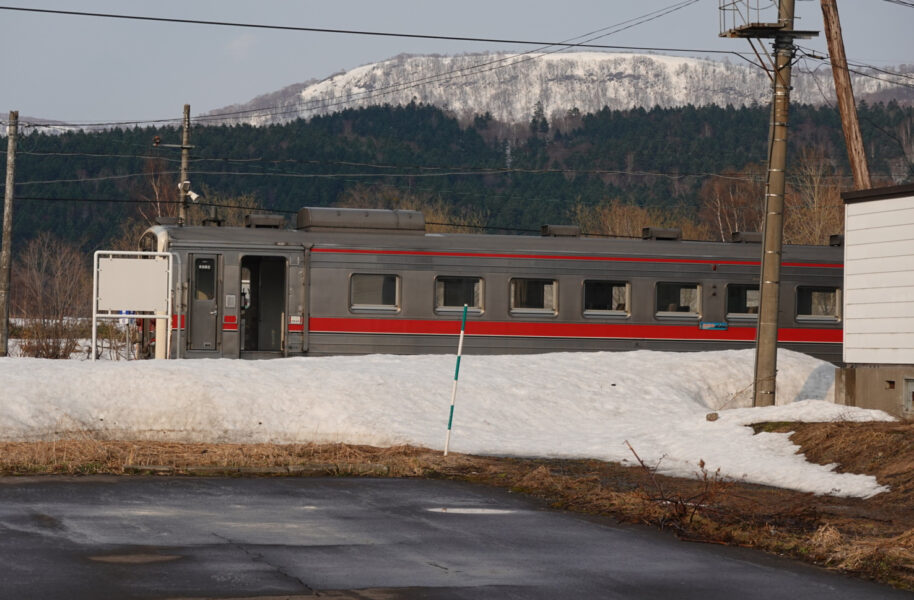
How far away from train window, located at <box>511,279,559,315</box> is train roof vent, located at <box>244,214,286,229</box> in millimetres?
4900

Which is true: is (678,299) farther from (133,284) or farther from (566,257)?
(133,284)

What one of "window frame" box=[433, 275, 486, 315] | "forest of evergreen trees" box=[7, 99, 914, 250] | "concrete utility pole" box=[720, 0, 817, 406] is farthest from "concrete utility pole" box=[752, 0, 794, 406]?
"forest of evergreen trees" box=[7, 99, 914, 250]

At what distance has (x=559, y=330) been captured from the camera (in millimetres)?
26984

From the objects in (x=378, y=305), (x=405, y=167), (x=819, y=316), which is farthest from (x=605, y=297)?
(x=405, y=167)

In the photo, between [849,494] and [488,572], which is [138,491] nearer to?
[488,572]

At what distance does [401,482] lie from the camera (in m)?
13.4

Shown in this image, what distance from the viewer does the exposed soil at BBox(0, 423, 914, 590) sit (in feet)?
32.2

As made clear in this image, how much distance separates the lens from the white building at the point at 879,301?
19234mm

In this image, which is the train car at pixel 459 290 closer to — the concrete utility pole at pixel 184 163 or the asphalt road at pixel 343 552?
the asphalt road at pixel 343 552

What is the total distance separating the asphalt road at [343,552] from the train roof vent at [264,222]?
47.2 ft

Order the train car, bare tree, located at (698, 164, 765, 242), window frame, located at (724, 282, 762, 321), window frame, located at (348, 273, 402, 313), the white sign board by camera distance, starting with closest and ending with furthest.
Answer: the white sign board
the train car
window frame, located at (348, 273, 402, 313)
window frame, located at (724, 282, 762, 321)
bare tree, located at (698, 164, 765, 242)

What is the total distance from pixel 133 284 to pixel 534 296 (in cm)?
813

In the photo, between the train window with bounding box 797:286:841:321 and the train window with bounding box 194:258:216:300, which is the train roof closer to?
the train window with bounding box 194:258:216:300

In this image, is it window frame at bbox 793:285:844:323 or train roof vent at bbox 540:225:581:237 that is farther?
train roof vent at bbox 540:225:581:237
